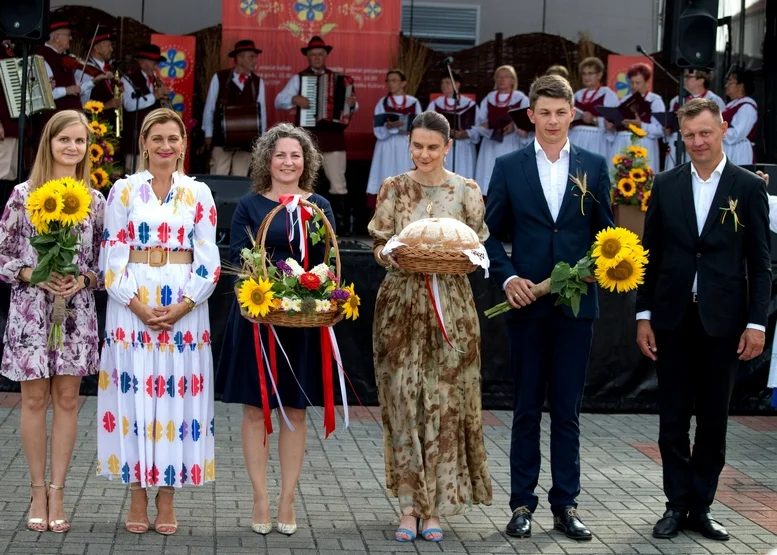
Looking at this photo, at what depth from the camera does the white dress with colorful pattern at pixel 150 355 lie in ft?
17.1

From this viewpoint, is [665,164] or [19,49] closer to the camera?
[19,49]

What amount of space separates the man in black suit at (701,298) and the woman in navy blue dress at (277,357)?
1547 mm

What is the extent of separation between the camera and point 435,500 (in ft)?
17.7

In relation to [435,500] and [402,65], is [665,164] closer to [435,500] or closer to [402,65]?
[402,65]

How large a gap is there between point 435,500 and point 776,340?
3322mm

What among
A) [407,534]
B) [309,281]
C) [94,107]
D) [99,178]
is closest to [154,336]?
[309,281]

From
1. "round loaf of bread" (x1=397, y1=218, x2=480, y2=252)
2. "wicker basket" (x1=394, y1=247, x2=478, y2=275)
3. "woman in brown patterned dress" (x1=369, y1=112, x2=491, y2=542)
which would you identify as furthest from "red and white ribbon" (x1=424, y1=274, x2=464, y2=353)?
"round loaf of bread" (x1=397, y1=218, x2=480, y2=252)

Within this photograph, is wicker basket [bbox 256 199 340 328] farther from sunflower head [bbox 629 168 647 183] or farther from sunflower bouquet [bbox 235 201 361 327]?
sunflower head [bbox 629 168 647 183]

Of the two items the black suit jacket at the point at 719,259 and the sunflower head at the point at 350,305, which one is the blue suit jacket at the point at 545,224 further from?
the sunflower head at the point at 350,305

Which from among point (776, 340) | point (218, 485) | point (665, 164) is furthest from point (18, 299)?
point (665, 164)

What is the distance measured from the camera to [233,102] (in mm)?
13719

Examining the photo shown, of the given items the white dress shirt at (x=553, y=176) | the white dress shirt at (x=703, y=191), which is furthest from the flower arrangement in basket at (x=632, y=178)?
the white dress shirt at (x=553, y=176)

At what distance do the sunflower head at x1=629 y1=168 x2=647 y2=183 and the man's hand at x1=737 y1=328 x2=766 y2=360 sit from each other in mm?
5918

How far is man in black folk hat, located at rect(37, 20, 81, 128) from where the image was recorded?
1211 cm
